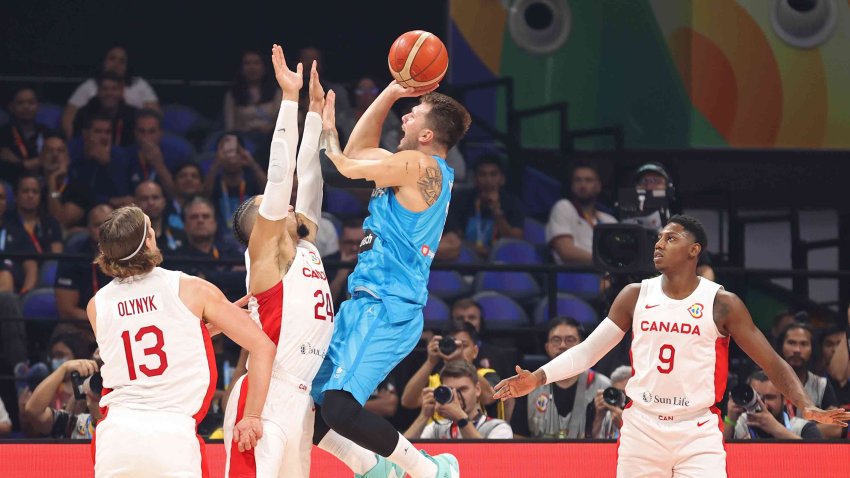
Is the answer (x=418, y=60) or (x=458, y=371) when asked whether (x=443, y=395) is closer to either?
(x=458, y=371)

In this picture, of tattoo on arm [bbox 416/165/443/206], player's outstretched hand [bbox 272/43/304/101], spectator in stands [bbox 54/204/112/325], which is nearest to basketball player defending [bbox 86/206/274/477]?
player's outstretched hand [bbox 272/43/304/101]

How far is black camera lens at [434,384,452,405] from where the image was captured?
289 inches

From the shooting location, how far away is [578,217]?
34.6ft

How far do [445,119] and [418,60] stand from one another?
0.30 m

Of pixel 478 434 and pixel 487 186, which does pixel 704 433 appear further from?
pixel 487 186

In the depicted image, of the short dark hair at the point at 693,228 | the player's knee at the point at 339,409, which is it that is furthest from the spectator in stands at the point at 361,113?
the player's knee at the point at 339,409

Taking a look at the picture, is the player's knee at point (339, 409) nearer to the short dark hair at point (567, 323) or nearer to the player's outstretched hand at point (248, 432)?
the player's outstretched hand at point (248, 432)

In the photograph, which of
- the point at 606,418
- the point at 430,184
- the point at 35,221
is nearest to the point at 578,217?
the point at 606,418

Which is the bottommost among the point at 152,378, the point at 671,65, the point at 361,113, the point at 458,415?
the point at 458,415

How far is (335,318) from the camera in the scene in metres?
5.75

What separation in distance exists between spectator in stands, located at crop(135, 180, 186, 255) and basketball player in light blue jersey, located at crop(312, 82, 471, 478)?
4.16 metres

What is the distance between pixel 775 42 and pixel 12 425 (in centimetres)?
792

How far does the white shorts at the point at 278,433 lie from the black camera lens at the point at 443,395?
1.90 m

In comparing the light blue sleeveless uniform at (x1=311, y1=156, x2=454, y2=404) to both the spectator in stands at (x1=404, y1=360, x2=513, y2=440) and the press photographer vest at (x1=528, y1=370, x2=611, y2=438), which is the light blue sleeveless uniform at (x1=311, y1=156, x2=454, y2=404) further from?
the press photographer vest at (x1=528, y1=370, x2=611, y2=438)
